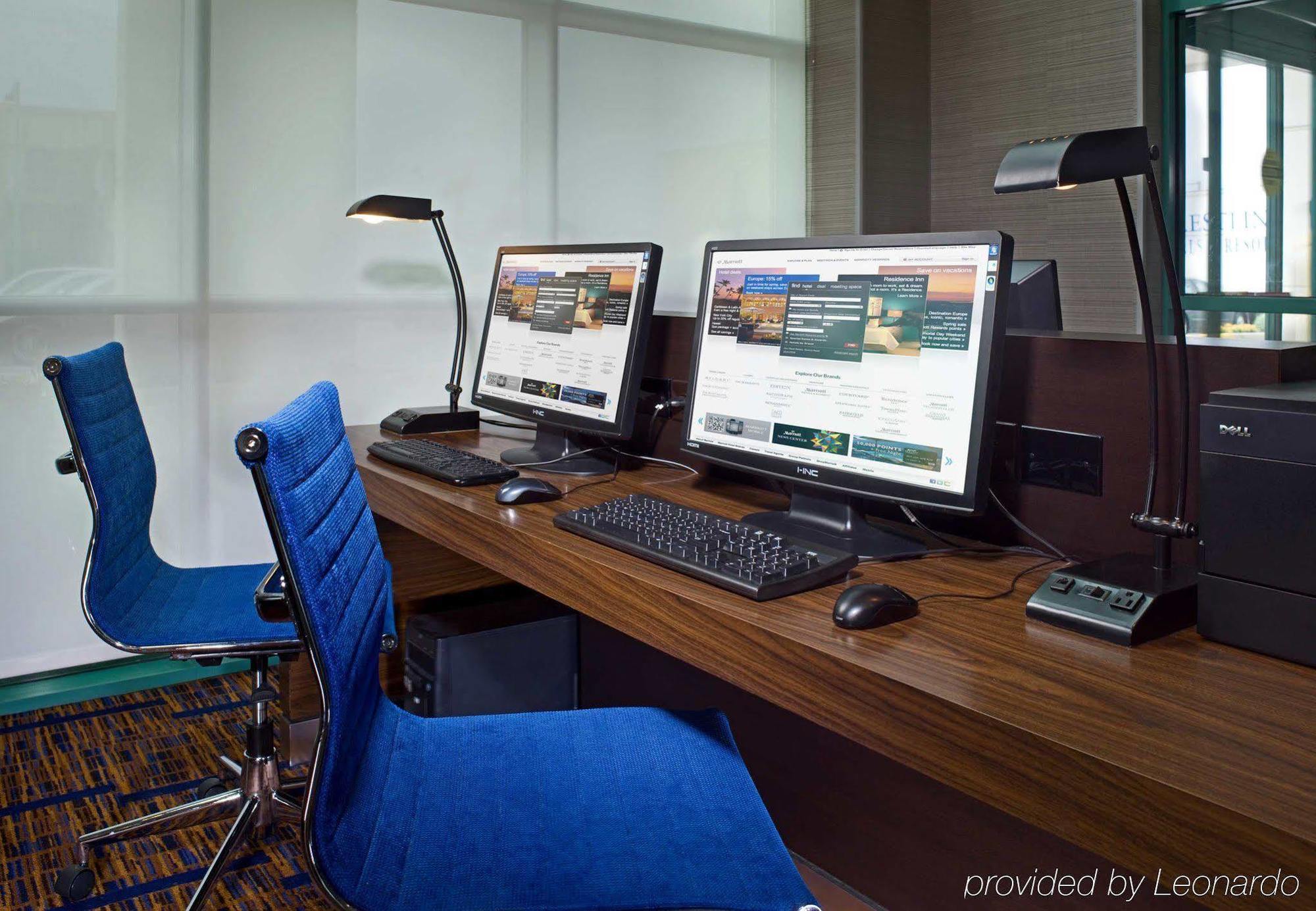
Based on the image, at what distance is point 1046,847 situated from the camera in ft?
5.32

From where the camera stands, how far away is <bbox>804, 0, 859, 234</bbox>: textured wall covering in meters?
4.30

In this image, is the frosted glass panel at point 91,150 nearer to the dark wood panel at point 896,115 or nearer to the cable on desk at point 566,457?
the cable on desk at point 566,457

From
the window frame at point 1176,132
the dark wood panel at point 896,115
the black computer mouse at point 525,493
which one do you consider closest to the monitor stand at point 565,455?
the black computer mouse at point 525,493

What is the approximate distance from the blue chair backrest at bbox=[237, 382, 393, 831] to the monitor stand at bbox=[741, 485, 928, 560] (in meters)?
0.68

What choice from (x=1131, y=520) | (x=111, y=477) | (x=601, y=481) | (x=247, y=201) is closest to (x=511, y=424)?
(x=601, y=481)

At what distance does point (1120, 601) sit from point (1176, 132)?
124 inches

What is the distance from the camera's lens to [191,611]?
7.01 feet

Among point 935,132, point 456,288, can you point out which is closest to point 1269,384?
point 456,288

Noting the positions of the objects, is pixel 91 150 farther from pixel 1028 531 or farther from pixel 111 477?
pixel 1028 531

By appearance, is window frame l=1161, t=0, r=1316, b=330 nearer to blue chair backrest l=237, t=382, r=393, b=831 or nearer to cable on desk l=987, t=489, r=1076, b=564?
cable on desk l=987, t=489, r=1076, b=564

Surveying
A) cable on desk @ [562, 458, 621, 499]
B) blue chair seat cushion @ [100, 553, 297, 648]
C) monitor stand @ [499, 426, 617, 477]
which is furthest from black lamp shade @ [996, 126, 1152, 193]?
blue chair seat cushion @ [100, 553, 297, 648]

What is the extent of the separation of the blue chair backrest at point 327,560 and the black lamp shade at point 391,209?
1.78 m

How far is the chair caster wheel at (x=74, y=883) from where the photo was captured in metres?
2.05

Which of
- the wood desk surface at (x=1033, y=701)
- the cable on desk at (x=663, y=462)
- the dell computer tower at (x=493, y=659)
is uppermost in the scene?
the cable on desk at (x=663, y=462)
